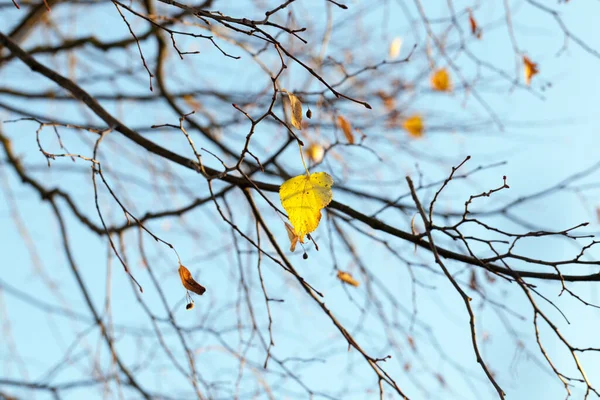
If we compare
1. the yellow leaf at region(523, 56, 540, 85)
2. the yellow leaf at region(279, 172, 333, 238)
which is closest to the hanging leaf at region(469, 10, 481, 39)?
the yellow leaf at region(523, 56, 540, 85)

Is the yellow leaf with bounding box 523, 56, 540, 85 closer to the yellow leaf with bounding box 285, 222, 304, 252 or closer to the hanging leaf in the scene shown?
the hanging leaf

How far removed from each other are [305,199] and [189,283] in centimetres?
25

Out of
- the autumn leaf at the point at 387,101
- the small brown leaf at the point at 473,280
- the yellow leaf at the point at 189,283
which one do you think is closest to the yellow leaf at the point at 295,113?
the yellow leaf at the point at 189,283

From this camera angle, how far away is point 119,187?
246cm

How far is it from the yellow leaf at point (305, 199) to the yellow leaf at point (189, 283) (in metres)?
0.19

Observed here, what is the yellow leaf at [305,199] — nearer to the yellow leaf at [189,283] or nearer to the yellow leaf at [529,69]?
the yellow leaf at [189,283]

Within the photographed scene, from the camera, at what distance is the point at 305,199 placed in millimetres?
1014

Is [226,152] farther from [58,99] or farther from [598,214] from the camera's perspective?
[598,214]

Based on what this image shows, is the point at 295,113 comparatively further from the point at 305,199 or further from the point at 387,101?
the point at 387,101

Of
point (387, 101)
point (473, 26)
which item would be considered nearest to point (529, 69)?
point (473, 26)

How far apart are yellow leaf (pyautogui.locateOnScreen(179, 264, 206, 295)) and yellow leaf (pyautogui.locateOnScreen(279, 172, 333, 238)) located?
0.19 m

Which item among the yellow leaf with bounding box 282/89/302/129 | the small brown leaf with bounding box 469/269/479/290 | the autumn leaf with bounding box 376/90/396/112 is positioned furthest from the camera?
the autumn leaf with bounding box 376/90/396/112

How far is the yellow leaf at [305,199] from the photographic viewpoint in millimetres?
994

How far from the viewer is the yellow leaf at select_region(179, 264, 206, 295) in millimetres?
990
